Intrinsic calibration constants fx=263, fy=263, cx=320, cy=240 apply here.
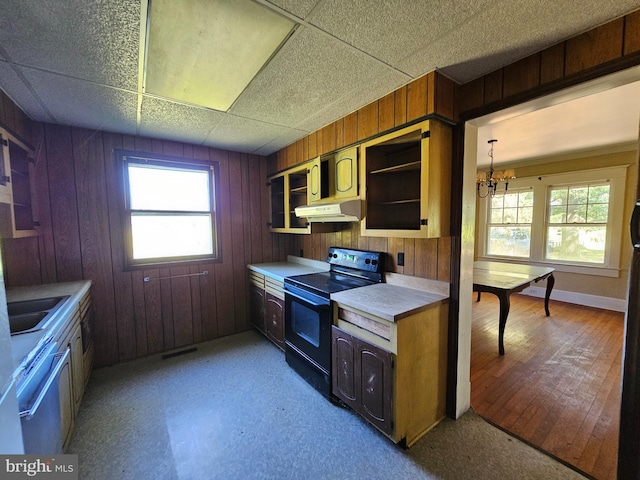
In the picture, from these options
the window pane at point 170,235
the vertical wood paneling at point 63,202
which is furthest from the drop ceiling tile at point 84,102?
the window pane at point 170,235

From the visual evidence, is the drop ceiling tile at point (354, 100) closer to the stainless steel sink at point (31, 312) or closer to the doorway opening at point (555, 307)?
the doorway opening at point (555, 307)

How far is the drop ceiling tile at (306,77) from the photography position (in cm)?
142

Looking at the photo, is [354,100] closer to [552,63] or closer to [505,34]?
[505,34]

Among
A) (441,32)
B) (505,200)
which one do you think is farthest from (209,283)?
(505,200)

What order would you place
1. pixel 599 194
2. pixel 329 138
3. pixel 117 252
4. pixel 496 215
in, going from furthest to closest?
pixel 496 215
pixel 599 194
pixel 117 252
pixel 329 138

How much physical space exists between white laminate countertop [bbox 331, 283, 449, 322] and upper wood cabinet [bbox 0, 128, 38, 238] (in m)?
2.36

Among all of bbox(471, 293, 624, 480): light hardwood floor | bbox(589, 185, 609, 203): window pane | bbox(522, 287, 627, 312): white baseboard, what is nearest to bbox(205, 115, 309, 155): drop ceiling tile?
bbox(471, 293, 624, 480): light hardwood floor

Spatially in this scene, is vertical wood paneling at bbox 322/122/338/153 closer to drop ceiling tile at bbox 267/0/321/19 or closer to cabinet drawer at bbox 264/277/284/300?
→ drop ceiling tile at bbox 267/0/321/19

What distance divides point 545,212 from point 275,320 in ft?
17.2

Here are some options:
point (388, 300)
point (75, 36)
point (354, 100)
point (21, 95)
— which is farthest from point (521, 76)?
point (21, 95)

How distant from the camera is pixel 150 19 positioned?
1.20m

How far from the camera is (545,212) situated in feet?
15.9

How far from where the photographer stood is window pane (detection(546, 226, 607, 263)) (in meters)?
4.35

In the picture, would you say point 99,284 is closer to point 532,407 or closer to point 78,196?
point 78,196
